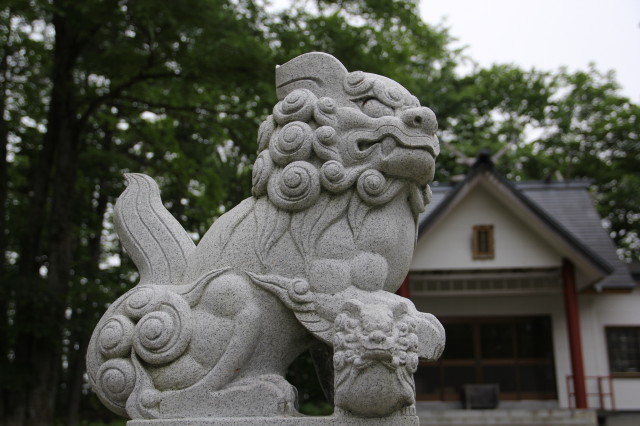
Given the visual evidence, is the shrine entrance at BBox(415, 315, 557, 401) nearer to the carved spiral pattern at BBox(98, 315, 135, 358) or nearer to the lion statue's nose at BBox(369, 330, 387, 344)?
the carved spiral pattern at BBox(98, 315, 135, 358)

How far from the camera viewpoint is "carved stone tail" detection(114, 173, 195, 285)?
3561 mm

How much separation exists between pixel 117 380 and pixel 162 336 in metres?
0.31

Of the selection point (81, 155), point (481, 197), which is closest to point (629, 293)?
point (481, 197)

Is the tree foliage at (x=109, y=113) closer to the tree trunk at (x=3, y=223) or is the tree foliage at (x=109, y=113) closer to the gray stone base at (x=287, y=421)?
the tree trunk at (x=3, y=223)

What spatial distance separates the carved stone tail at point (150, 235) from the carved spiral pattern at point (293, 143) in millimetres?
734

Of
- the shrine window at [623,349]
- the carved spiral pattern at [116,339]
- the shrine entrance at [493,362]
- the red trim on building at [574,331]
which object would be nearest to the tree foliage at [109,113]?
the shrine entrance at [493,362]

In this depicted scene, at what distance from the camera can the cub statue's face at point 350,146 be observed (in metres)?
3.32

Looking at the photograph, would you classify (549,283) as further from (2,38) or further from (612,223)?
(2,38)

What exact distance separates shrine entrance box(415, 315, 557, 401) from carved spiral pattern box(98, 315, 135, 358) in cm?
1333

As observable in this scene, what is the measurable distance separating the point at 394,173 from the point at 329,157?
0.34 meters

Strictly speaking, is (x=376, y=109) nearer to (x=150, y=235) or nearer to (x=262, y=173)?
(x=262, y=173)

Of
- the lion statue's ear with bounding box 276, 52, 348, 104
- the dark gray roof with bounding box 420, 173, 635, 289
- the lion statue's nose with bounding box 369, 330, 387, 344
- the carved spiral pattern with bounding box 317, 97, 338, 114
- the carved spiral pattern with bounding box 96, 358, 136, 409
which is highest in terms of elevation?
the dark gray roof with bounding box 420, 173, 635, 289

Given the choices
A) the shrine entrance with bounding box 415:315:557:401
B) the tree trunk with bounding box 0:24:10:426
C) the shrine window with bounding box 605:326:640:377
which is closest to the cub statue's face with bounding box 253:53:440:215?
the tree trunk with bounding box 0:24:10:426

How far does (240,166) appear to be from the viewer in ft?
50.6
